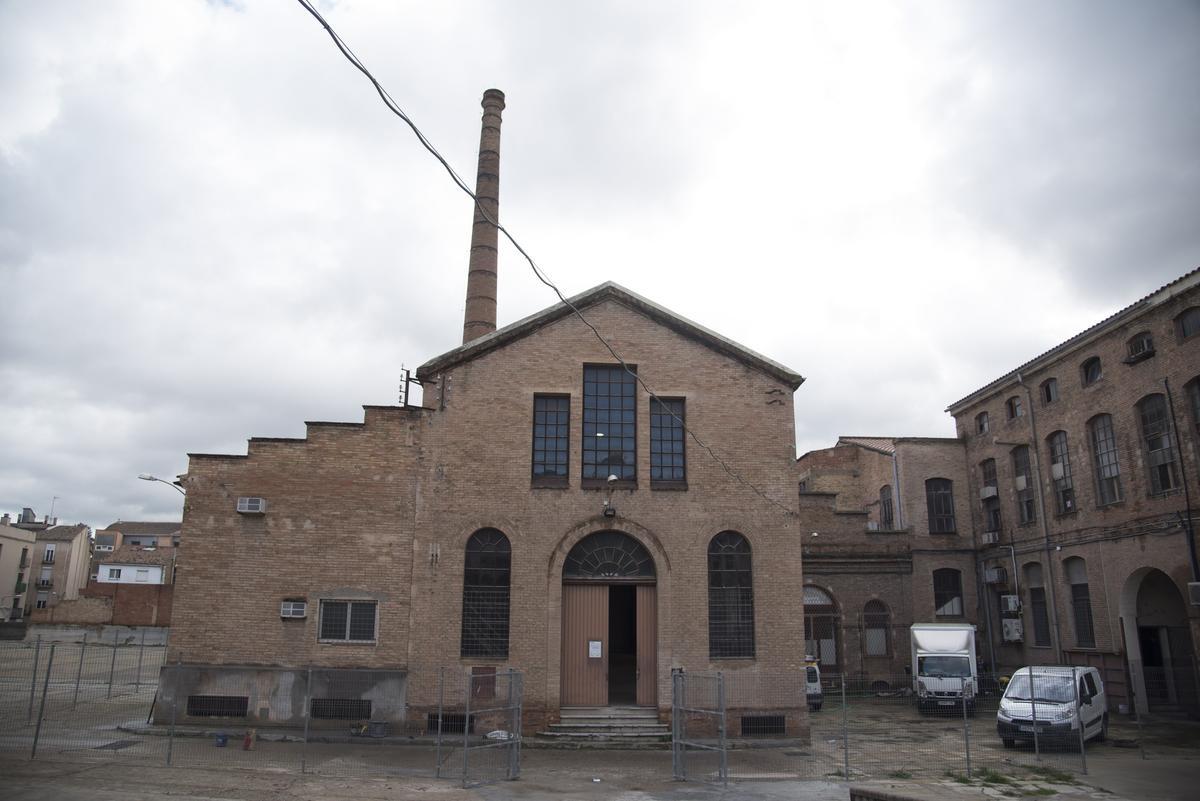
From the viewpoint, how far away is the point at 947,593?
31.6m

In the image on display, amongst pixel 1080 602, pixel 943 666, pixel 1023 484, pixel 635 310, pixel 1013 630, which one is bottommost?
pixel 943 666

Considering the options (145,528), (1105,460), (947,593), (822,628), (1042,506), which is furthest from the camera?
(145,528)

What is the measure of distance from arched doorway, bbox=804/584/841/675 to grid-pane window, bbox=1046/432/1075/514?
27.6 ft

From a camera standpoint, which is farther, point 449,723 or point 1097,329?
point 1097,329

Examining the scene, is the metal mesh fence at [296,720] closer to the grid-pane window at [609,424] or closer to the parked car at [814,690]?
the grid-pane window at [609,424]

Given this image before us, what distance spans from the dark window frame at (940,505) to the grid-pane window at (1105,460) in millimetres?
7235

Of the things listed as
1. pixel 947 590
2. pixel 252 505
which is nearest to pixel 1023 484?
pixel 947 590

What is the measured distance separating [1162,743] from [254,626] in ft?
68.3

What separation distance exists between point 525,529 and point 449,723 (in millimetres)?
4449

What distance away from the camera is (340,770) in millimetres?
14727

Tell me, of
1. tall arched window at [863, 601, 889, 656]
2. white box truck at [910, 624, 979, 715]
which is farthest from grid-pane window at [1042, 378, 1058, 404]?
tall arched window at [863, 601, 889, 656]

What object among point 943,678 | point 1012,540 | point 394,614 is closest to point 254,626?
point 394,614

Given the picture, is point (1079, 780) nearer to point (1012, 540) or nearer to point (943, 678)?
point (943, 678)

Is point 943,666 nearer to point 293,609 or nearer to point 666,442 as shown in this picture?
point 666,442
